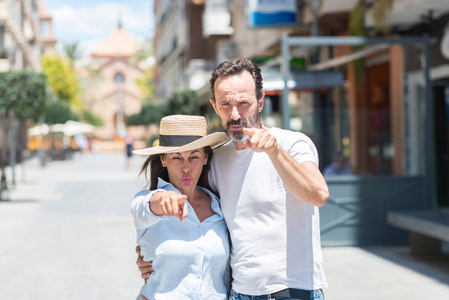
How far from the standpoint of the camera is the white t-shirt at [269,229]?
278 centimetres

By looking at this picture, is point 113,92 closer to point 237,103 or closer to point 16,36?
point 16,36

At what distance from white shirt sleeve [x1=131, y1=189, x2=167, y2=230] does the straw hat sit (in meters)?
0.19

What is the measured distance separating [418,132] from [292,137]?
778 cm

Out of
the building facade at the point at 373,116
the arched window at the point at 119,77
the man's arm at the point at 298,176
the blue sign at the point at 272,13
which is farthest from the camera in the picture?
Answer: the arched window at the point at 119,77

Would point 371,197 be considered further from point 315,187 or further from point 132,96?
point 132,96

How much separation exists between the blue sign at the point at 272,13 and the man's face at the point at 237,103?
48.1 feet

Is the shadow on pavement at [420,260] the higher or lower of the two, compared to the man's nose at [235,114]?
lower

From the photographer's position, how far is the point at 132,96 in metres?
103

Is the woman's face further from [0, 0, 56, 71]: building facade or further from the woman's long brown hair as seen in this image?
[0, 0, 56, 71]: building facade

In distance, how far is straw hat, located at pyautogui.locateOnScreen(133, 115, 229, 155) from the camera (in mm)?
2840

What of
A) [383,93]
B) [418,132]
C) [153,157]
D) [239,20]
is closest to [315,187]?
[153,157]

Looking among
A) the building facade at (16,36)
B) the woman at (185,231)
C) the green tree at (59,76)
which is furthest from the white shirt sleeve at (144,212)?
the green tree at (59,76)

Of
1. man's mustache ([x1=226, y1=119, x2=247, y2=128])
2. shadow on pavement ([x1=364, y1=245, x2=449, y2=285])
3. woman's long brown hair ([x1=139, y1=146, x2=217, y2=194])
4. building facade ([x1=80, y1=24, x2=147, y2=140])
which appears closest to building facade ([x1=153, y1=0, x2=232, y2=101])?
shadow on pavement ([x1=364, y1=245, x2=449, y2=285])

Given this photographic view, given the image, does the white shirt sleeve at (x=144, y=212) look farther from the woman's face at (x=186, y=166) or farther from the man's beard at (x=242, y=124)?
the man's beard at (x=242, y=124)
